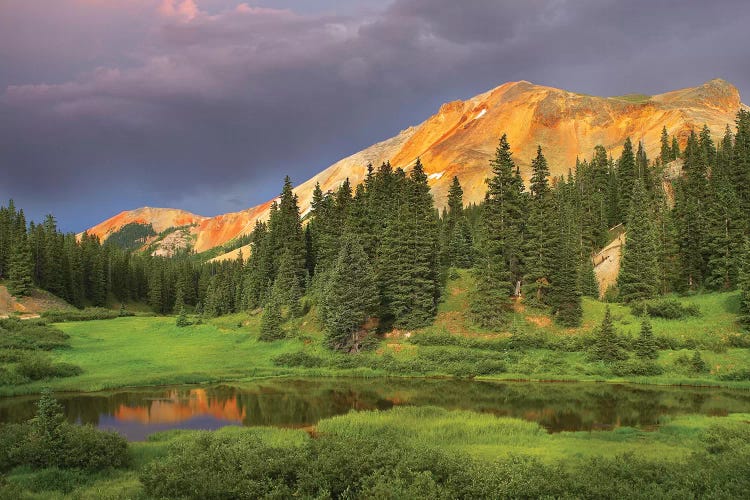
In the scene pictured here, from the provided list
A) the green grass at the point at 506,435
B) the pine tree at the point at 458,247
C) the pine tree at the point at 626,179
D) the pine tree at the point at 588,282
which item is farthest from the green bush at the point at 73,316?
the pine tree at the point at 626,179

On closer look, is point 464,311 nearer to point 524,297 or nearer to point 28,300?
point 524,297

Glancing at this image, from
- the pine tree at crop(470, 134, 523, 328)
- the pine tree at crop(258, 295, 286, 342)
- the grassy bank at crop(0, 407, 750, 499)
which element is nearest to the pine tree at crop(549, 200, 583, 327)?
the pine tree at crop(470, 134, 523, 328)

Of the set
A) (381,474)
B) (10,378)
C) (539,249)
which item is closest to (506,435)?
(381,474)

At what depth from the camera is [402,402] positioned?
1559 inches

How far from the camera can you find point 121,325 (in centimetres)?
8006

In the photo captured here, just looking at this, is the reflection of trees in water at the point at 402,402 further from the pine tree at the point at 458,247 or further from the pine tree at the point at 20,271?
the pine tree at the point at 20,271

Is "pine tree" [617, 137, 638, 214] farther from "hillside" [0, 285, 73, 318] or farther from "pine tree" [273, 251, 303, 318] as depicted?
"hillside" [0, 285, 73, 318]

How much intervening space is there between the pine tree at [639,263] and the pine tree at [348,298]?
36.3m

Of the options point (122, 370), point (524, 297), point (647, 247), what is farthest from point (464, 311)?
point (122, 370)

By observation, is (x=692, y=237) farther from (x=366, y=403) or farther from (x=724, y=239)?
(x=366, y=403)

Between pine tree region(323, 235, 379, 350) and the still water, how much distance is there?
11056 millimetres

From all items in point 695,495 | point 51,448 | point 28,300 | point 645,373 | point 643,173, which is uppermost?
point 643,173

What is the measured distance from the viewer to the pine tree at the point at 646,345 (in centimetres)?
5059

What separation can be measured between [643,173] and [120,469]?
125124mm
